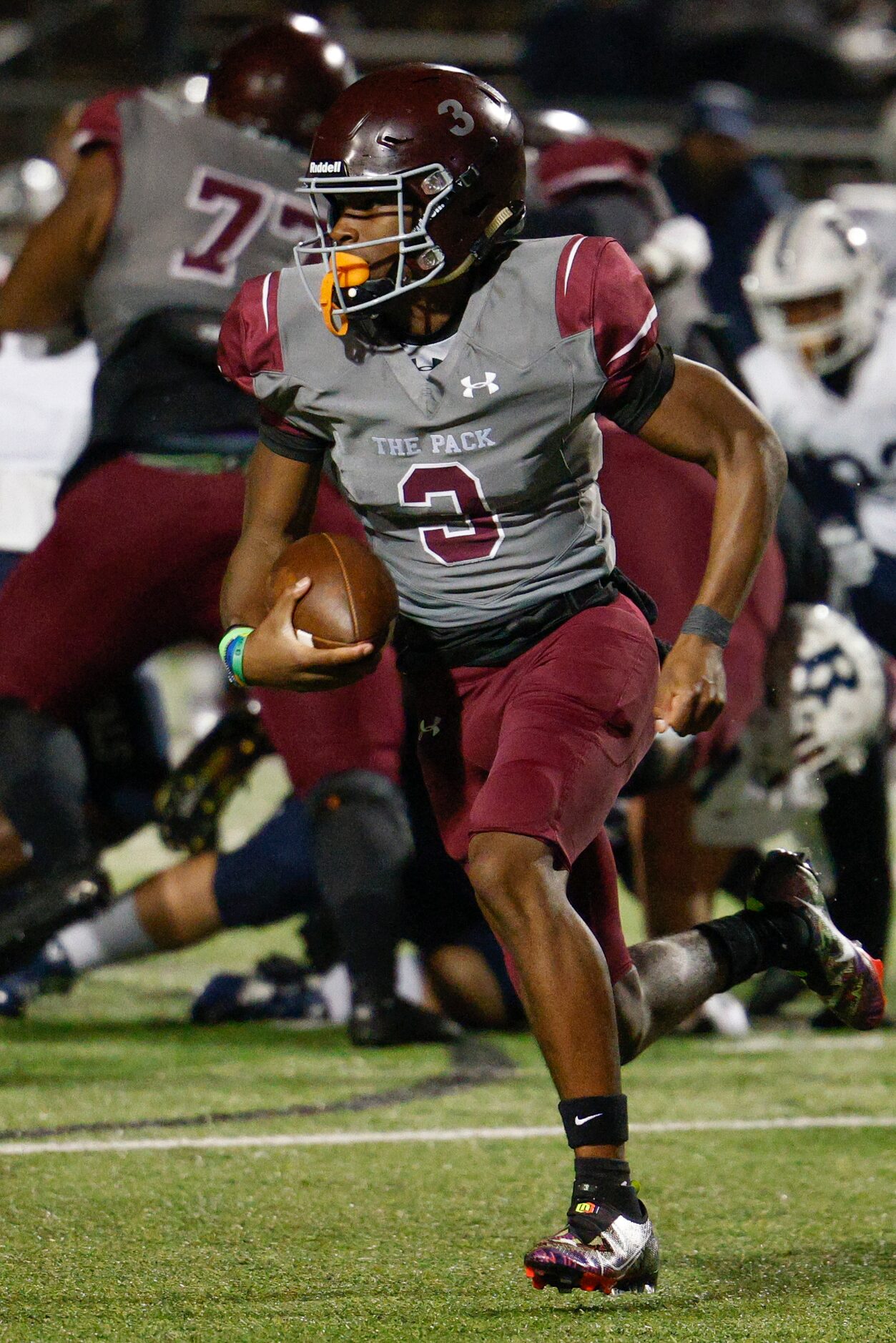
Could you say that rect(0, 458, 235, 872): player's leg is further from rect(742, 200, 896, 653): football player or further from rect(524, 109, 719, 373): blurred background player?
rect(742, 200, 896, 653): football player

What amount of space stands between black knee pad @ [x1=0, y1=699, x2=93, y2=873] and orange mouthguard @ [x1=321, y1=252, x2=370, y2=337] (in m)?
1.70

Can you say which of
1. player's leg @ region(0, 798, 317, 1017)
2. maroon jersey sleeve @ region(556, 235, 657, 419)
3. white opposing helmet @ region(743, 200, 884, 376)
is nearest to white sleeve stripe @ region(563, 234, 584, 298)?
maroon jersey sleeve @ region(556, 235, 657, 419)

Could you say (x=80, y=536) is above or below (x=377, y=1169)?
above

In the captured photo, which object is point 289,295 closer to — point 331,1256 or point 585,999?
point 585,999

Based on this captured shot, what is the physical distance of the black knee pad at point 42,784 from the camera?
4312 mm

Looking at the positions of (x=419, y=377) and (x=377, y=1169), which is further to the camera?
(x=377, y=1169)

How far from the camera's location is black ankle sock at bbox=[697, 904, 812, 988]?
124 inches

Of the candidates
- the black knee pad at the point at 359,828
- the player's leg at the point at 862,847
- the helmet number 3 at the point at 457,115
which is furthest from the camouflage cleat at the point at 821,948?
the player's leg at the point at 862,847

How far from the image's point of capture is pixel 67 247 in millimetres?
4449

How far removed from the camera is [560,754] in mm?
2752

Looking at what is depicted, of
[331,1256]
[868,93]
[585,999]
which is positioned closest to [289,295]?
[585,999]

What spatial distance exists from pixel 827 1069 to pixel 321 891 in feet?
3.53

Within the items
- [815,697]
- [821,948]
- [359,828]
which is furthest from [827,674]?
[821,948]

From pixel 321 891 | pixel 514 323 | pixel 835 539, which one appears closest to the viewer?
pixel 514 323
